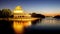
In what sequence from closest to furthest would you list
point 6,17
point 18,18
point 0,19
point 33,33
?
point 33,33 < point 0,19 < point 6,17 < point 18,18

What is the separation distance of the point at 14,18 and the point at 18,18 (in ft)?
2.70

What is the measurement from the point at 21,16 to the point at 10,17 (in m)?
2.43

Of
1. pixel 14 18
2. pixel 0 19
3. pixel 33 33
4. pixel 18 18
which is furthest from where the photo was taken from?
pixel 18 18

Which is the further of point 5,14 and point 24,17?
point 24,17

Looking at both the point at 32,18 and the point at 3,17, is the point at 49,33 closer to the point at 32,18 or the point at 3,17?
the point at 3,17

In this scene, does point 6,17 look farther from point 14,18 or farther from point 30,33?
point 30,33

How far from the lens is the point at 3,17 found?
9.87 meters

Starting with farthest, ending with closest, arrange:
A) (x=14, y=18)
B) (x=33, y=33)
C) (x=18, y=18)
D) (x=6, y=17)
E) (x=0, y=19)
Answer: (x=18, y=18) < (x=14, y=18) < (x=6, y=17) < (x=0, y=19) < (x=33, y=33)

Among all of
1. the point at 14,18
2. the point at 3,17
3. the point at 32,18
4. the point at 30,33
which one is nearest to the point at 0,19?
the point at 3,17

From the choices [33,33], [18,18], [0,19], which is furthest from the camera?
[18,18]

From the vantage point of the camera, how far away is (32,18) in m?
12.0

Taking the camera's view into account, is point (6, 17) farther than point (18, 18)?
No

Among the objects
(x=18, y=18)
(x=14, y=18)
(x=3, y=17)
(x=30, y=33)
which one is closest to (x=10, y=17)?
(x=3, y=17)

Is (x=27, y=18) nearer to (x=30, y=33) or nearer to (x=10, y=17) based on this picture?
(x=10, y=17)
